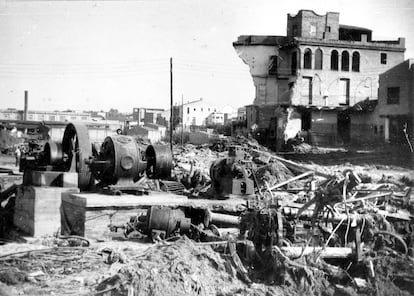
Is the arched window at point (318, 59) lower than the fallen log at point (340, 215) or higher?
higher

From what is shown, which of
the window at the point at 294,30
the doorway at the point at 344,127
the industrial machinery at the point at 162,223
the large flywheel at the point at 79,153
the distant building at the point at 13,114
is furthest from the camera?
the distant building at the point at 13,114

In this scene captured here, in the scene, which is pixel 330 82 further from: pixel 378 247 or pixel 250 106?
pixel 378 247

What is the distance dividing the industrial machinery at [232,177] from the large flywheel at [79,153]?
11.4 ft

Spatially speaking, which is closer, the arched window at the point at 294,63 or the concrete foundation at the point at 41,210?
the concrete foundation at the point at 41,210

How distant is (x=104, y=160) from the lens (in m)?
12.5

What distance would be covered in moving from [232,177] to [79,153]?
14.0 feet

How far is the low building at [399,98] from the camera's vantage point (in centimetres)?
2969

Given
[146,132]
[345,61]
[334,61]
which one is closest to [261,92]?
[334,61]

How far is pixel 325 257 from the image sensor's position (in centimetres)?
757

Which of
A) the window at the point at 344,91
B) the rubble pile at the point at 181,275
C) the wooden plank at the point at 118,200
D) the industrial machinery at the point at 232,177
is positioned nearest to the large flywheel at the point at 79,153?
the wooden plank at the point at 118,200

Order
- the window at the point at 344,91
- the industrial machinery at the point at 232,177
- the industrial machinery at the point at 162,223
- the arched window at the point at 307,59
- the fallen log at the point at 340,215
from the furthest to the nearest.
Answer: the window at the point at 344,91 < the arched window at the point at 307,59 < the industrial machinery at the point at 232,177 < the industrial machinery at the point at 162,223 < the fallen log at the point at 340,215

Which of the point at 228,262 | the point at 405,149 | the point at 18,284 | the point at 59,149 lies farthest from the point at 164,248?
the point at 405,149

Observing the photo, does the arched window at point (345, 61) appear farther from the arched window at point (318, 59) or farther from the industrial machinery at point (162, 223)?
the industrial machinery at point (162, 223)

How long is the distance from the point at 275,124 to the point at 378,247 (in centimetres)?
3073
